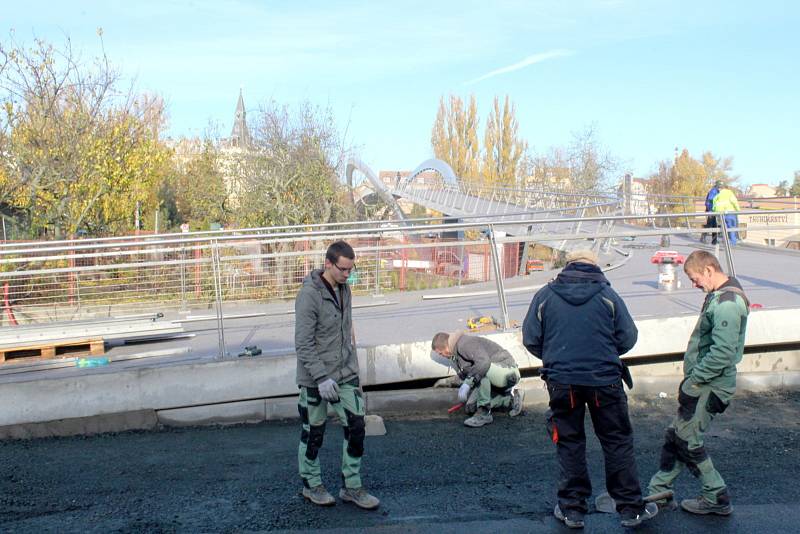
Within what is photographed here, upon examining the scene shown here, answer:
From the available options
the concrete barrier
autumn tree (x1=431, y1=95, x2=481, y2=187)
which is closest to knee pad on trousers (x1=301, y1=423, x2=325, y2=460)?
the concrete barrier

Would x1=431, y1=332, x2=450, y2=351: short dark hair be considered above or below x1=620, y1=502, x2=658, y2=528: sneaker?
above

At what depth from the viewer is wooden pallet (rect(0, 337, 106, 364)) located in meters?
7.73

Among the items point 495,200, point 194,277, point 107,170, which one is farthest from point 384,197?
point 194,277

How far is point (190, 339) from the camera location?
8797mm

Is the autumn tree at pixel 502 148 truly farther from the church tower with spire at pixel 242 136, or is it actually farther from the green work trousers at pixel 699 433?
the green work trousers at pixel 699 433

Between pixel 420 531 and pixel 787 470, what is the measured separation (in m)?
2.95

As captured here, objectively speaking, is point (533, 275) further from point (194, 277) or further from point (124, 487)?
point (124, 487)

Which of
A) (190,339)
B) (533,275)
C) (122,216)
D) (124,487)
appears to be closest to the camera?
(124,487)

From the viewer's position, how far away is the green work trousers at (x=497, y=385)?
274 inches

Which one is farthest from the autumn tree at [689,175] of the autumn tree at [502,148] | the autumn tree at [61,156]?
the autumn tree at [61,156]

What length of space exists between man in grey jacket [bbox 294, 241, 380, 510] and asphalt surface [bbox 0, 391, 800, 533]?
0.16 metres

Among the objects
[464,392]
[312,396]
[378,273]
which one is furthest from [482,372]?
[378,273]

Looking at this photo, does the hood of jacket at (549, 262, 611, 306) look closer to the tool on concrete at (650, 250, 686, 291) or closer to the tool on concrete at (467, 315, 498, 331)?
the tool on concrete at (467, 315, 498, 331)

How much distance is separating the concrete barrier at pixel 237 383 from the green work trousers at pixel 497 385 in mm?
552
